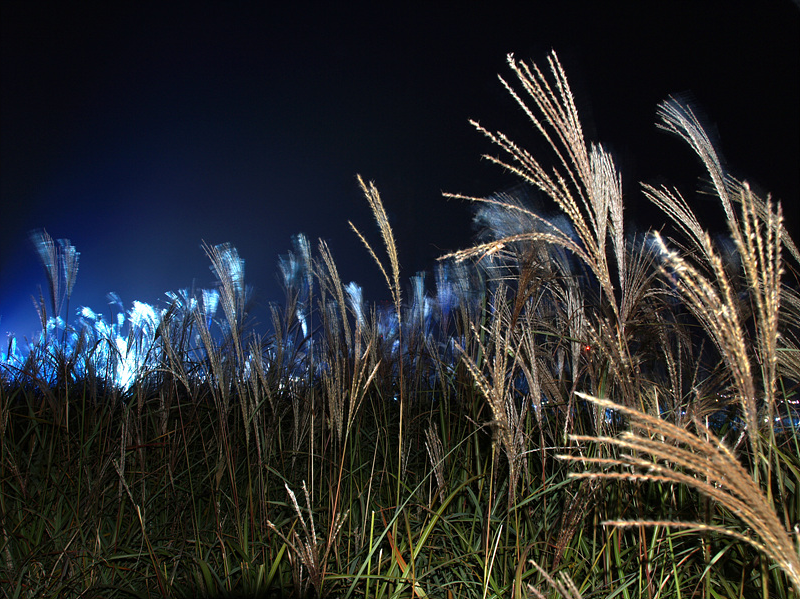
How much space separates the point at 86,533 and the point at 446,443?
1570 millimetres

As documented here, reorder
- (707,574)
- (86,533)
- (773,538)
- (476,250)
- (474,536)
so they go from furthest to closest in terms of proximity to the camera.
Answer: (86,533) → (474,536) → (707,574) → (476,250) → (773,538)

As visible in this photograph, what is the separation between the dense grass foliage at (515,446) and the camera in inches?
42.2

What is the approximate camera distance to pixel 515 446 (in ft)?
4.54

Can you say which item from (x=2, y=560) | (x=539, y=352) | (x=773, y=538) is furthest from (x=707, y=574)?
(x=2, y=560)

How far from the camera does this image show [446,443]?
2090 millimetres

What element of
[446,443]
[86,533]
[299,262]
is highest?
[299,262]

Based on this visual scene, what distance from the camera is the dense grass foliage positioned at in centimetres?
107

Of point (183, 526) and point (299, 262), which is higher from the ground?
point (299, 262)

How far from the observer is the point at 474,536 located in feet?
6.12

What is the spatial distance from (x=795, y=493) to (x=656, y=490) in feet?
1.16

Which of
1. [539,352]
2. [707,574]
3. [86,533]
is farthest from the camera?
[86,533]

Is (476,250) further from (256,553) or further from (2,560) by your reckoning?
(2,560)

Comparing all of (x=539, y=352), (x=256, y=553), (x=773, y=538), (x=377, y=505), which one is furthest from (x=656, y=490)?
(x=256, y=553)

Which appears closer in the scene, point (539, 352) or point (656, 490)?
point (656, 490)
